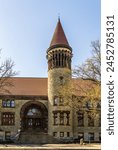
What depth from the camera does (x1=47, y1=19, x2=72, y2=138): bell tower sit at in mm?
51594

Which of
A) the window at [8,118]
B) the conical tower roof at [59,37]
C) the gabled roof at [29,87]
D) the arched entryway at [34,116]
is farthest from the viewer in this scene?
the gabled roof at [29,87]

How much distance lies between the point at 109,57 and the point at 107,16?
1.72 feet

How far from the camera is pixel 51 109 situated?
52281mm

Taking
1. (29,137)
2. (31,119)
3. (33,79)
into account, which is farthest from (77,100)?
(33,79)

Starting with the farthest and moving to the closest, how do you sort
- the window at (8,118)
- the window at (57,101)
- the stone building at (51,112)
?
the window at (8,118)
the window at (57,101)
the stone building at (51,112)

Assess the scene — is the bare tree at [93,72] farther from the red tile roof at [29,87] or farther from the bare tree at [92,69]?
the red tile roof at [29,87]

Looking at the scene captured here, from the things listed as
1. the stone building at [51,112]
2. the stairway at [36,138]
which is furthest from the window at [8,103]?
the stairway at [36,138]

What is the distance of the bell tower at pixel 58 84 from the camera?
51594mm

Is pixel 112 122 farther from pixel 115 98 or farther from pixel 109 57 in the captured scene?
pixel 109 57

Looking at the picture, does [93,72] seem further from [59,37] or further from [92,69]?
[59,37]

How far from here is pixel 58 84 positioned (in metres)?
52.0

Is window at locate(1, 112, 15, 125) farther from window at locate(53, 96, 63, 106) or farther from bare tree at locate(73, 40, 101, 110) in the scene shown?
bare tree at locate(73, 40, 101, 110)

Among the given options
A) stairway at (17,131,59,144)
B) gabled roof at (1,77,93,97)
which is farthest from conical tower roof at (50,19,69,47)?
stairway at (17,131,59,144)

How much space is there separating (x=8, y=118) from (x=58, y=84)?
364 inches
